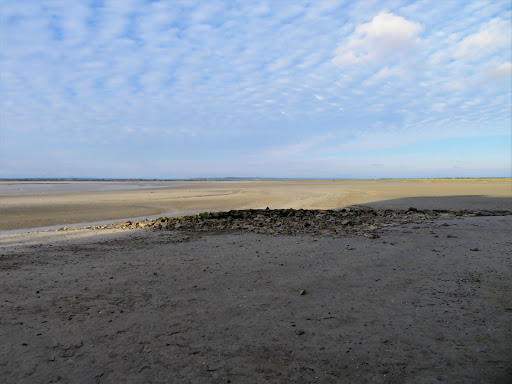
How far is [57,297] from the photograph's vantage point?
5254 millimetres

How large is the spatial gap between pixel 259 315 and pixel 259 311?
0.13m

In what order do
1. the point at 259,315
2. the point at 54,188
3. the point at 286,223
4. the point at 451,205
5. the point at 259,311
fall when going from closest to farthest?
the point at 259,315 → the point at 259,311 → the point at 286,223 → the point at 451,205 → the point at 54,188

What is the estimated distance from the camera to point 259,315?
180 inches

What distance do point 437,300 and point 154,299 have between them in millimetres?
4331

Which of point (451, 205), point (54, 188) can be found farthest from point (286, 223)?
point (54, 188)

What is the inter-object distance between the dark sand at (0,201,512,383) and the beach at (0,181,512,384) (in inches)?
0.8

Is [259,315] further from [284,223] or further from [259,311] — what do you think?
[284,223]

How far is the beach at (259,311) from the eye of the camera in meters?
3.34

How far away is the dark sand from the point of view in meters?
3.32

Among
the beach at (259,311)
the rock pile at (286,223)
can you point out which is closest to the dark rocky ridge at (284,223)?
the rock pile at (286,223)

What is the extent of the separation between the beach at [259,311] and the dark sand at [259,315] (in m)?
0.02

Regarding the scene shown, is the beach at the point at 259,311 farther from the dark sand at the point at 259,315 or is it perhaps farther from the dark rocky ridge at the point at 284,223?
the dark rocky ridge at the point at 284,223

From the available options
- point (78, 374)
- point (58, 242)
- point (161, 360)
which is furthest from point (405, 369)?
point (58, 242)

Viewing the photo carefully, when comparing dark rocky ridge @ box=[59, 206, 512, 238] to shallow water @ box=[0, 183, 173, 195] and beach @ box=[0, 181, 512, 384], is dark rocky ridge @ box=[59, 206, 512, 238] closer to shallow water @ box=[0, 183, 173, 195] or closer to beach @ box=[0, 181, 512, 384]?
beach @ box=[0, 181, 512, 384]
